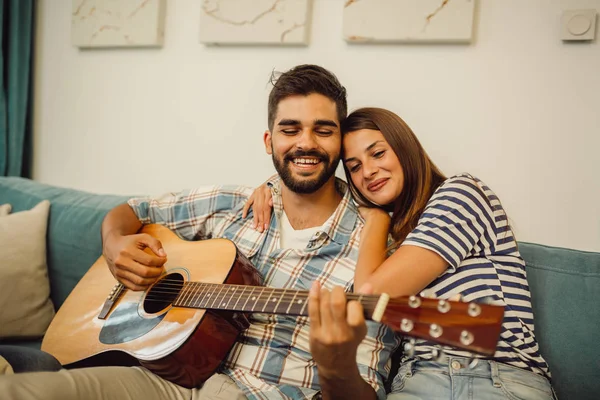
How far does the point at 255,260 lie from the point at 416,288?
0.55 m

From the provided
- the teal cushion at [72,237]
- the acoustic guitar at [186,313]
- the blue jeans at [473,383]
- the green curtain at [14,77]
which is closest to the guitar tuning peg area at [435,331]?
the acoustic guitar at [186,313]

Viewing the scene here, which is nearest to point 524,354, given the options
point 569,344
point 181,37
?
point 569,344

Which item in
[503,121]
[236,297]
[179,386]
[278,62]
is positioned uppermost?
[278,62]

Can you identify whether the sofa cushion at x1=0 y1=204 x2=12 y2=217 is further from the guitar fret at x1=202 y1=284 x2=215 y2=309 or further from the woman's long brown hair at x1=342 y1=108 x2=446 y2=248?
the woman's long brown hair at x1=342 y1=108 x2=446 y2=248

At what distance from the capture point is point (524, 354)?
3.74 feet

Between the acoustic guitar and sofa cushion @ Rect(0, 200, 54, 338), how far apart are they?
0.81 feet

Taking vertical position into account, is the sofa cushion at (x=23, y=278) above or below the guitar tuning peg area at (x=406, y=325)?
below

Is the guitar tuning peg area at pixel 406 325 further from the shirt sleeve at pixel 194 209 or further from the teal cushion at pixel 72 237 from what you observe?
the teal cushion at pixel 72 237

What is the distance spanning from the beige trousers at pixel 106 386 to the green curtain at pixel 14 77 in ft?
5.43

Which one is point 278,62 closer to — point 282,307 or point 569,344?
point 282,307

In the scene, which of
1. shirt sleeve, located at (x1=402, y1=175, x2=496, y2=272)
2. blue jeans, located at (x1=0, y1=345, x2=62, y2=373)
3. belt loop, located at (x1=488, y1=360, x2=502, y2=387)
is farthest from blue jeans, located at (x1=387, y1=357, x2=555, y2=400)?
blue jeans, located at (x1=0, y1=345, x2=62, y2=373)

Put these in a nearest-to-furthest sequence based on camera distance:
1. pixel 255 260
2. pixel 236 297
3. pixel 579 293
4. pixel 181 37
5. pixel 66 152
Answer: pixel 236 297 < pixel 579 293 < pixel 255 260 < pixel 181 37 < pixel 66 152

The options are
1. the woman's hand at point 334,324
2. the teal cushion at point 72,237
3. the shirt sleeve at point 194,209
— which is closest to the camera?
the woman's hand at point 334,324

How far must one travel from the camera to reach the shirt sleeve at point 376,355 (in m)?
1.22
